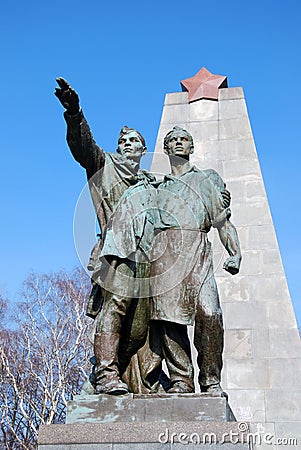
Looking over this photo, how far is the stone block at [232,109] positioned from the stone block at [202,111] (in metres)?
0.10

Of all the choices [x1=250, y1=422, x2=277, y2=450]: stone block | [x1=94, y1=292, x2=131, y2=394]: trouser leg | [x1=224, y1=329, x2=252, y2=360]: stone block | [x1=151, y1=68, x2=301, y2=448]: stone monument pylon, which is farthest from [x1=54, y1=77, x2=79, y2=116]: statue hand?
[x1=250, y1=422, x2=277, y2=450]: stone block

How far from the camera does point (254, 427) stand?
31.7 feet

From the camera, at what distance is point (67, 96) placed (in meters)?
5.63

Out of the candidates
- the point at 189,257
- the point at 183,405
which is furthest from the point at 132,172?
the point at 183,405

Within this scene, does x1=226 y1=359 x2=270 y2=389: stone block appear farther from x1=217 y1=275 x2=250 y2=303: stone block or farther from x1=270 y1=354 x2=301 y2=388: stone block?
x1=217 y1=275 x2=250 y2=303: stone block

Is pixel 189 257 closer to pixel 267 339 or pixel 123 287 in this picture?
pixel 123 287

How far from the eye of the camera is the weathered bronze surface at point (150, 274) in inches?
219

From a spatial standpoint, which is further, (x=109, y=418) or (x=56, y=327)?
(x=56, y=327)

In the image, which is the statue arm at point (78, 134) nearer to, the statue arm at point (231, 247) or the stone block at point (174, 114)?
the statue arm at point (231, 247)

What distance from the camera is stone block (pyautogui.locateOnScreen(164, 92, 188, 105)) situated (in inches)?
494

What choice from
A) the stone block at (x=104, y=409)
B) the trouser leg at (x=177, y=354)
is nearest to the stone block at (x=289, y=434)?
the trouser leg at (x=177, y=354)

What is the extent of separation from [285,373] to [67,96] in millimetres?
6199

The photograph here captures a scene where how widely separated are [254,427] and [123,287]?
201 inches

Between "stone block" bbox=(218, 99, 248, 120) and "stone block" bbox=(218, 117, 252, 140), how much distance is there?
0.33 feet
